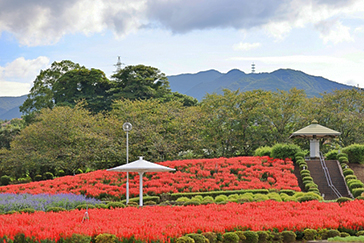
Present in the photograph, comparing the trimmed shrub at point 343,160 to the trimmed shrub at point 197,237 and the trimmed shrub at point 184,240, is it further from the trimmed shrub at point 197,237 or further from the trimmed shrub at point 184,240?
the trimmed shrub at point 184,240

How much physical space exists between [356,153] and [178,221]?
15847 mm

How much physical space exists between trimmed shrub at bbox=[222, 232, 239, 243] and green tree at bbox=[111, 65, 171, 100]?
30660 mm

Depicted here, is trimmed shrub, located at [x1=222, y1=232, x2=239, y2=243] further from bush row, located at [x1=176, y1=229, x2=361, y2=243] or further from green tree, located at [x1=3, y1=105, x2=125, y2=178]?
green tree, located at [x1=3, y1=105, x2=125, y2=178]

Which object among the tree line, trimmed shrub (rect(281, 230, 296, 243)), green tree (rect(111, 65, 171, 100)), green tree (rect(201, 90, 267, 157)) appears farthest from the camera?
green tree (rect(111, 65, 171, 100))

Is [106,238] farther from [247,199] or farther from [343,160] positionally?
[343,160]

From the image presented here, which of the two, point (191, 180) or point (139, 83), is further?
point (139, 83)

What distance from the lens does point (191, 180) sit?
17875mm

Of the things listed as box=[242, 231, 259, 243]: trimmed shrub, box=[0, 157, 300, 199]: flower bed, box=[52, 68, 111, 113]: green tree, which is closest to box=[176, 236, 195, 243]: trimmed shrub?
box=[242, 231, 259, 243]: trimmed shrub

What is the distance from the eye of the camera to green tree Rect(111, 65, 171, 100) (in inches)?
1501

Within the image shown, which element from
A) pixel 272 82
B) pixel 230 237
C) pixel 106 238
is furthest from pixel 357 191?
pixel 272 82

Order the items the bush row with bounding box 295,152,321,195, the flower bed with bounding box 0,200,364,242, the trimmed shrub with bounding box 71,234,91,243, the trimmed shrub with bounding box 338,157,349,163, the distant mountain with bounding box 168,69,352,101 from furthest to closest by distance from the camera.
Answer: the distant mountain with bounding box 168,69,352,101 → the trimmed shrub with bounding box 338,157,349,163 → the bush row with bounding box 295,152,321,195 → the flower bed with bounding box 0,200,364,242 → the trimmed shrub with bounding box 71,234,91,243

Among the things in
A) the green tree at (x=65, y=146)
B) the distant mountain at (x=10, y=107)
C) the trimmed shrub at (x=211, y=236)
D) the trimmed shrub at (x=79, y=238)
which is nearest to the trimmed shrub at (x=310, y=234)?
the trimmed shrub at (x=211, y=236)

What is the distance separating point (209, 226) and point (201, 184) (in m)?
9.61

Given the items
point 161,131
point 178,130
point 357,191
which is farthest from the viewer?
point 161,131
